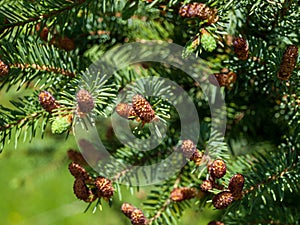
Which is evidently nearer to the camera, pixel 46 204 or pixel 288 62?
pixel 288 62

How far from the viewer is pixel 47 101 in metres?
0.54

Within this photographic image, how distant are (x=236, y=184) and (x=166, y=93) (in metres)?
0.14

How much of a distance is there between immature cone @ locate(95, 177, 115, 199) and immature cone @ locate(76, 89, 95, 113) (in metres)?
0.09

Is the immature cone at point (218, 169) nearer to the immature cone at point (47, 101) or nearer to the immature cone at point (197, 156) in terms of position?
the immature cone at point (197, 156)

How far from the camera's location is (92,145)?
666mm

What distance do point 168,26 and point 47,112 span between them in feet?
0.78

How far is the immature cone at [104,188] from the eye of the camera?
0.56 meters

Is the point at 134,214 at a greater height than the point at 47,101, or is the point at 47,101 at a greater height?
the point at 47,101

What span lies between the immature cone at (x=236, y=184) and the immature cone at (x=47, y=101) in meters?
0.21

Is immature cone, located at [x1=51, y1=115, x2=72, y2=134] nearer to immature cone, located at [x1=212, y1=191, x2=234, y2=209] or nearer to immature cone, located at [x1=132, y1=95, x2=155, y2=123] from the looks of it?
immature cone, located at [x1=132, y1=95, x2=155, y2=123]

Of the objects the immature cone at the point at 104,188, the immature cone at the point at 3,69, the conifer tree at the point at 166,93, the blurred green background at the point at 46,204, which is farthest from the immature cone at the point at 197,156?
the blurred green background at the point at 46,204

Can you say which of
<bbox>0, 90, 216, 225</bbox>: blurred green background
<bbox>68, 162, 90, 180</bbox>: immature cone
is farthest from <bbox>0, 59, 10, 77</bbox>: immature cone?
<bbox>0, 90, 216, 225</bbox>: blurred green background

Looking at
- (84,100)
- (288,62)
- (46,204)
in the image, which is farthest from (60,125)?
(46,204)

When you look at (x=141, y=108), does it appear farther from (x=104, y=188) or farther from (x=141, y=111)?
(x=104, y=188)
